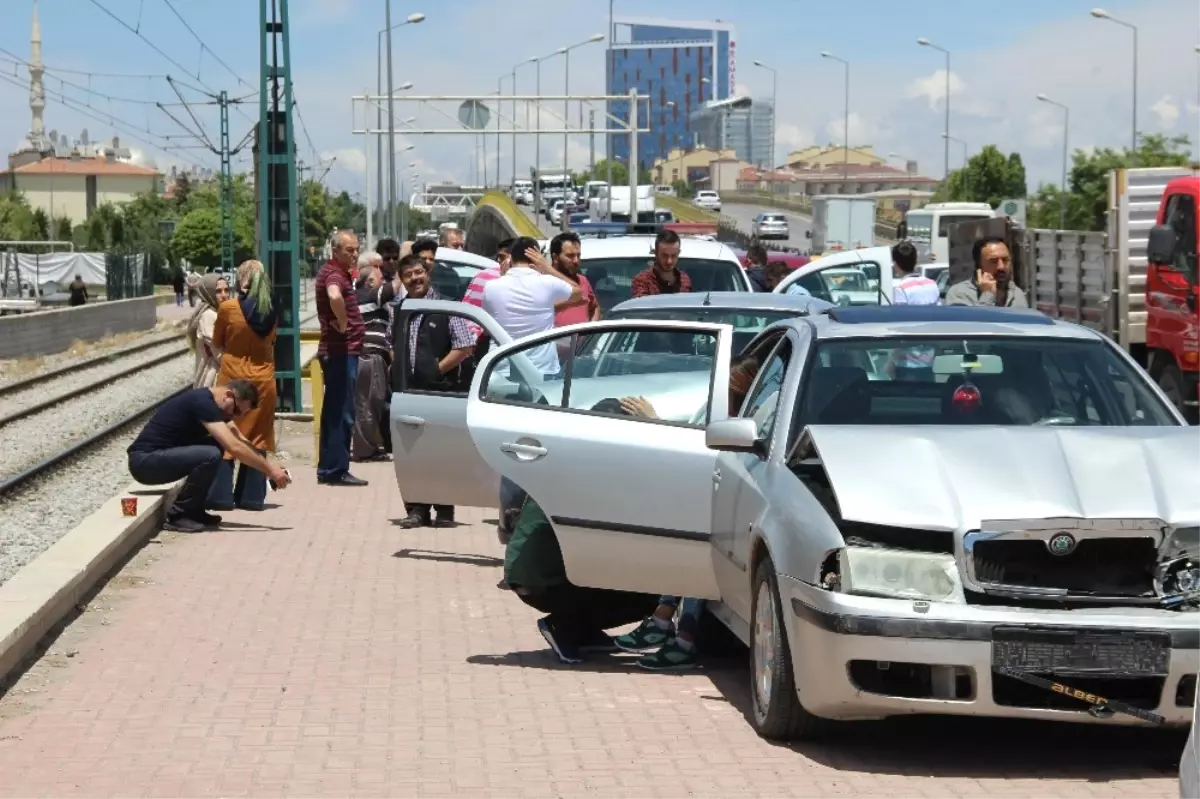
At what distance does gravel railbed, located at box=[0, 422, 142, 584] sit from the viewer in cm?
1465

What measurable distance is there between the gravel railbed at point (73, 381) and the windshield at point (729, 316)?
47.5 feet

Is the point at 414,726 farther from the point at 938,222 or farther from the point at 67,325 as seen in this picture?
the point at 938,222

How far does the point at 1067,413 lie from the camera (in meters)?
7.46

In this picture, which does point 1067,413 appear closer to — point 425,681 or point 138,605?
point 425,681

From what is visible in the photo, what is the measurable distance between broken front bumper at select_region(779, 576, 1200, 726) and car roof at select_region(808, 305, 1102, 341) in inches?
59.6

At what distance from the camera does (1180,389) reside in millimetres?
16922

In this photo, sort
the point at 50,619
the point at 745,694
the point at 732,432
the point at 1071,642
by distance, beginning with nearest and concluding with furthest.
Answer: the point at 1071,642 → the point at 732,432 → the point at 745,694 → the point at 50,619

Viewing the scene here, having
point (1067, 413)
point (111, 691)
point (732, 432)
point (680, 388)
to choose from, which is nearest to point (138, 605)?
point (111, 691)

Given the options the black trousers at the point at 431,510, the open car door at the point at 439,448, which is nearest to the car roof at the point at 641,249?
the black trousers at the point at 431,510

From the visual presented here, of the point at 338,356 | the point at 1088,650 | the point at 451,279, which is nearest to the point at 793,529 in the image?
the point at 1088,650

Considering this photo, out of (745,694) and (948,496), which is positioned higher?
(948,496)

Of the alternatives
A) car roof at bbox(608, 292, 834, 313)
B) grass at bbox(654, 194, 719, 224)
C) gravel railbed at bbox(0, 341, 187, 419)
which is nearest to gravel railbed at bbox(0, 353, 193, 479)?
gravel railbed at bbox(0, 341, 187, 419)

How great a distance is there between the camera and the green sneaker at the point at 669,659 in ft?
27.7

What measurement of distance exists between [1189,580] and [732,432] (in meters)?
1.73
